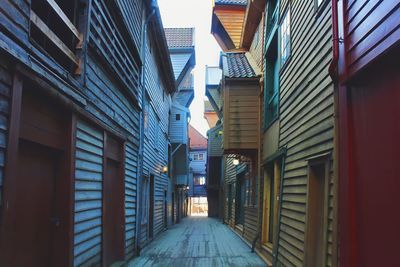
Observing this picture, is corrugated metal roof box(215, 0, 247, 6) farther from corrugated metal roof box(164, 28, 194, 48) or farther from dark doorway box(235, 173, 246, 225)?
corrugated metal roof box(164, 28, 194, 48)

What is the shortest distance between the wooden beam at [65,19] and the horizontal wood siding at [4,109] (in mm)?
1436

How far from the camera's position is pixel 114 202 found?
8.00 metres

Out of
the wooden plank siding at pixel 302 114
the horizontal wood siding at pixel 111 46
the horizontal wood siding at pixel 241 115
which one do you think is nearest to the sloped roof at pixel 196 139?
the horizontal wood siding at pixel 241 115

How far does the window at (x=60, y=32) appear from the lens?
463 centimetres

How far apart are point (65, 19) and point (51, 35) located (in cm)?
42

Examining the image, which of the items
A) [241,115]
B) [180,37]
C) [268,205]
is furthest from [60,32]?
[180,37]

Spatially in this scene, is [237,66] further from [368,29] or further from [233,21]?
[368,29]

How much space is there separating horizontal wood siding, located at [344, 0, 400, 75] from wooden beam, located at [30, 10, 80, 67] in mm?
2859

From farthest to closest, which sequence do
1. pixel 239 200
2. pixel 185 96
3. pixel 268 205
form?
pixel 185 96, pixel 239 200, pixel 268 205

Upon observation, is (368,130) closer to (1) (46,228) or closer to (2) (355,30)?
(2) (355,30)

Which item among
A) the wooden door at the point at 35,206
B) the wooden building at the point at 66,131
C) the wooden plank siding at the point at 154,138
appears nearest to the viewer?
the wooden building at the point at 66,131

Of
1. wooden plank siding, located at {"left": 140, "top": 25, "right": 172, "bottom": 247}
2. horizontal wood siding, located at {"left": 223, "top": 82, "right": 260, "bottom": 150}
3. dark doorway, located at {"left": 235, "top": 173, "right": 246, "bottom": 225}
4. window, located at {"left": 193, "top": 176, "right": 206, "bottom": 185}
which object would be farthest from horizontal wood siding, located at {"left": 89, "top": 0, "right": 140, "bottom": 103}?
window, located at {"left": 193, "top": 176, "right": 206, "bottom": 185}

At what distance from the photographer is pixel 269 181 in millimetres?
10328

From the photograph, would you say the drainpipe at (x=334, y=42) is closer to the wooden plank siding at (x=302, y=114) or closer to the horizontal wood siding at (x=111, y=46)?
the wooden plank siding at (x=302, y=114)
